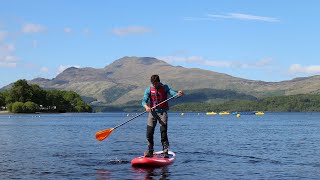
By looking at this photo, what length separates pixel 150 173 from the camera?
26.2 m

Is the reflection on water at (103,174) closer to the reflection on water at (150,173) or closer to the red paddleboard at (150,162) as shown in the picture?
the reflection on water at (150,173)

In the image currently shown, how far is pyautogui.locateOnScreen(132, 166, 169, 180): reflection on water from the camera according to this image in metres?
24.8

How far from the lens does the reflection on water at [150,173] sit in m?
24.8

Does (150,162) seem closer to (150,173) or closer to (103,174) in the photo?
(150,173)

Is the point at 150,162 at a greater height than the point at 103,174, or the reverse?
the point at 150,162

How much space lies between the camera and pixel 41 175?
25.5 metres

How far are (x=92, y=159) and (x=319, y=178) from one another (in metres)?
14.6

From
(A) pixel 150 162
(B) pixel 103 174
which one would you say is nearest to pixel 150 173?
(A) pixel 150 162

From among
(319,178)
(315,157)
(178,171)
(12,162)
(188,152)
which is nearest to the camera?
(319,178)

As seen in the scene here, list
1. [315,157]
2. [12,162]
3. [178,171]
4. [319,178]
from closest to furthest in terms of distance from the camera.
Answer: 1. [319,178]
2. [178,171]
3. [12,162]
4. [315,157]

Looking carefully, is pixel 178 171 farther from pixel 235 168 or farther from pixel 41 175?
pixel 41 175

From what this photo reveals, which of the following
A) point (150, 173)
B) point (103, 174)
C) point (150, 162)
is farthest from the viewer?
point (150, 162)

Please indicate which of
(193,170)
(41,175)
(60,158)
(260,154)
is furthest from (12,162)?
(260,154)

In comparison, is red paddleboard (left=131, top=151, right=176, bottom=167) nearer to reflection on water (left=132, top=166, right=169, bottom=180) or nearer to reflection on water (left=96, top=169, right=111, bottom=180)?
reflection on water (left=132, top=166, right=169, bottom=180)
